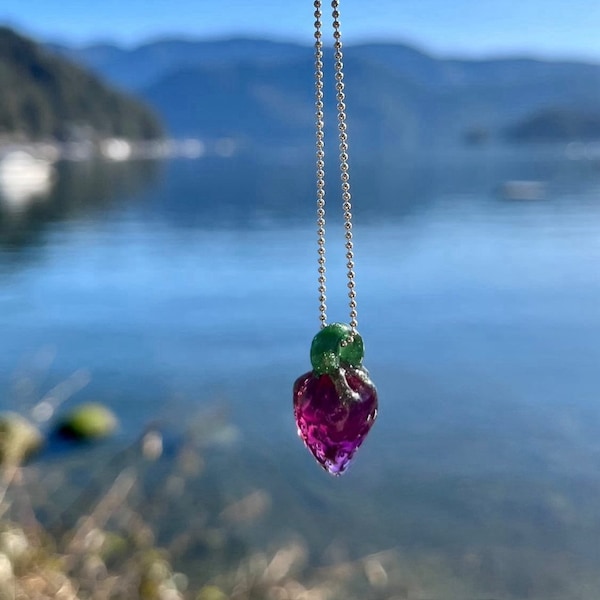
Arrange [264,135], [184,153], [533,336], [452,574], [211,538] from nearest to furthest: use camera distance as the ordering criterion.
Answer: [452,574]
[211,538]
[533,336]
[184,153]
[264,135]

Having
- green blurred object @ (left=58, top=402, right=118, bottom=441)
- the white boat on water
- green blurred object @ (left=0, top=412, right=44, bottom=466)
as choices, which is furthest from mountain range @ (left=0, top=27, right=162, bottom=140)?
green blurred object @ (left=0, top=412, right=44, bottom=466)

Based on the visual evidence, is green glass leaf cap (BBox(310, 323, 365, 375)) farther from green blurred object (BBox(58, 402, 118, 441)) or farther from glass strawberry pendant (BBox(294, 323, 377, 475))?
green blurred object (BBox(58, 402, 118, 441))

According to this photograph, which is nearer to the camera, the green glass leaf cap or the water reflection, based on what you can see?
the green glass leaf cap

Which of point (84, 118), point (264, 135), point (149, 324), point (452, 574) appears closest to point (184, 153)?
point (84, 118)

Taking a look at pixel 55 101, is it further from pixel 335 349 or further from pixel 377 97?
pixel 377 97

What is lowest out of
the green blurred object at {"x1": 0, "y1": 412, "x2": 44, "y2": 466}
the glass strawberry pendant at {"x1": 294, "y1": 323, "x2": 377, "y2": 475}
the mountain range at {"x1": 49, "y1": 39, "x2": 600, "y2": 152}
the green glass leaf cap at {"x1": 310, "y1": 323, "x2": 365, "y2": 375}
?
the mountain range at {"x1": 49, "y1": 39, "x2": 600, "y2": 152}

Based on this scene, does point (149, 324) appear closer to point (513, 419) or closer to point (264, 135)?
point (513, 419)
